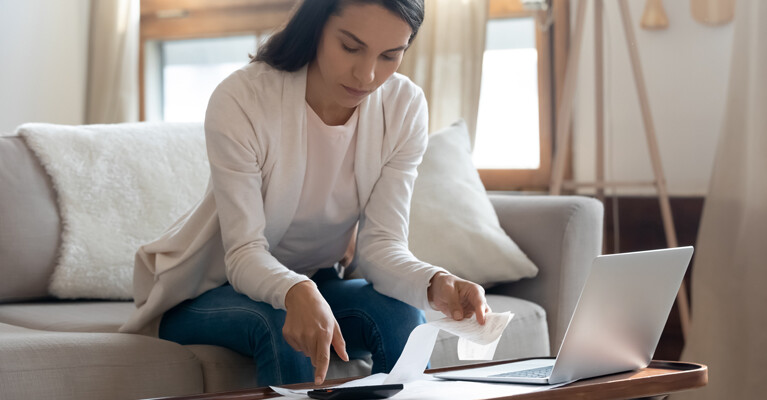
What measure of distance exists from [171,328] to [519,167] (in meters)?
1.71

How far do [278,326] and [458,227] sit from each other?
0.74 m

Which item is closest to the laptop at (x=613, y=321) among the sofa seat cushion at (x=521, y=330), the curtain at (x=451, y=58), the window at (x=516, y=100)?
the sofa seat cushion at (x=521, y=330)

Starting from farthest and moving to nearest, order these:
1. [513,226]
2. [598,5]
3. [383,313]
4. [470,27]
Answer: [470,27] → [598,5] → [513,226] → [383,313]

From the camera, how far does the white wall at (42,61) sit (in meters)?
2.81

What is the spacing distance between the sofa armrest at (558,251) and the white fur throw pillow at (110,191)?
77cm

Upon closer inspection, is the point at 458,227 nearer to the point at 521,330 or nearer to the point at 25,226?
the point at 521,330

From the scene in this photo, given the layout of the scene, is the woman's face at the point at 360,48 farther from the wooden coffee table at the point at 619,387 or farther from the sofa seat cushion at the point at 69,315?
the sofa seat cushion at the point at 69,315

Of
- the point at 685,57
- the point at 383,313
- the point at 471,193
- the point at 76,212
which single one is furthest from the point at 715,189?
the point at 76,212

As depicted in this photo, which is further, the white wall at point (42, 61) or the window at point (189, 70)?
the window at point (189, 70)


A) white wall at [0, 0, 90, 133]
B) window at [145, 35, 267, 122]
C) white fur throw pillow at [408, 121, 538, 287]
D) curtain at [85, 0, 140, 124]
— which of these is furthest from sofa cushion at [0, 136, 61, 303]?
window at [145, 35, 267, 122]

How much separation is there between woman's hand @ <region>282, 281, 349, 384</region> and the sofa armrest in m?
0.85

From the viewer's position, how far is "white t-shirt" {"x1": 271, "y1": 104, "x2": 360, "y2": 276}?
53.4 inches

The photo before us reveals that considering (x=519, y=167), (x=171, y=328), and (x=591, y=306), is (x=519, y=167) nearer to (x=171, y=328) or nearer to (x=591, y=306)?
(x=171, y=328)

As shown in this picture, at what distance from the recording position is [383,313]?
126 centimetres
